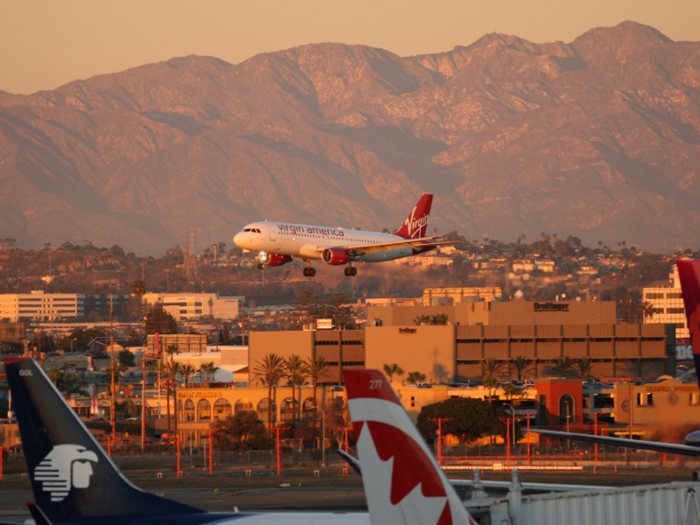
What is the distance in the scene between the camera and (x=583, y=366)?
149 m

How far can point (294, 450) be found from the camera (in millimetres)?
91125

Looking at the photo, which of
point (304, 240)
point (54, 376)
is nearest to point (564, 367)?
point (54, 376)

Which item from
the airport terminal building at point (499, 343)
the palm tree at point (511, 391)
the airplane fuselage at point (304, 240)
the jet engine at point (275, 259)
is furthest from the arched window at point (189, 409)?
the jet engine at point (275, 259)

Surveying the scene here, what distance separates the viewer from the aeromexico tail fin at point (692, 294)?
16.4 metres

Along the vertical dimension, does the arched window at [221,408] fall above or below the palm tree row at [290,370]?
below

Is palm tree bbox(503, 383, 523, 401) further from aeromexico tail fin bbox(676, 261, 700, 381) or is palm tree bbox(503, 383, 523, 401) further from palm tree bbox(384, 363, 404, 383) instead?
aeromexico tail fin bbox(676, 261, 700, 381)

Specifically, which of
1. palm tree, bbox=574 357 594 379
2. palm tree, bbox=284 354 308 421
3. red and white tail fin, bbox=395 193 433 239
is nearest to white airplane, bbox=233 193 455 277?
red and white tail fin, bbox=395 193 433 239

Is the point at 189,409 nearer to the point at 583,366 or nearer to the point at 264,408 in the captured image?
the point at 264,408

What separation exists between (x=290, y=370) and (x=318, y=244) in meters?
66.9

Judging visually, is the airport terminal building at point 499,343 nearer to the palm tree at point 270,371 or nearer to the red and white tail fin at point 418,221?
the palm tree at point 270,371

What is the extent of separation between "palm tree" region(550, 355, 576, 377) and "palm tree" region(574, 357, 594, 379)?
86cm

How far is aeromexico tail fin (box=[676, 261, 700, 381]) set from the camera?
16.4 metres

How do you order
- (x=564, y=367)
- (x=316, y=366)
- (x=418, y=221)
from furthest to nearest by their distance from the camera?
1. (x=564, y=367)
2. (x=316, y=366)
3. (x=418, y=221)

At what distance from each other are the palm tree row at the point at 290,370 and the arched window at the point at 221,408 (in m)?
5.79
